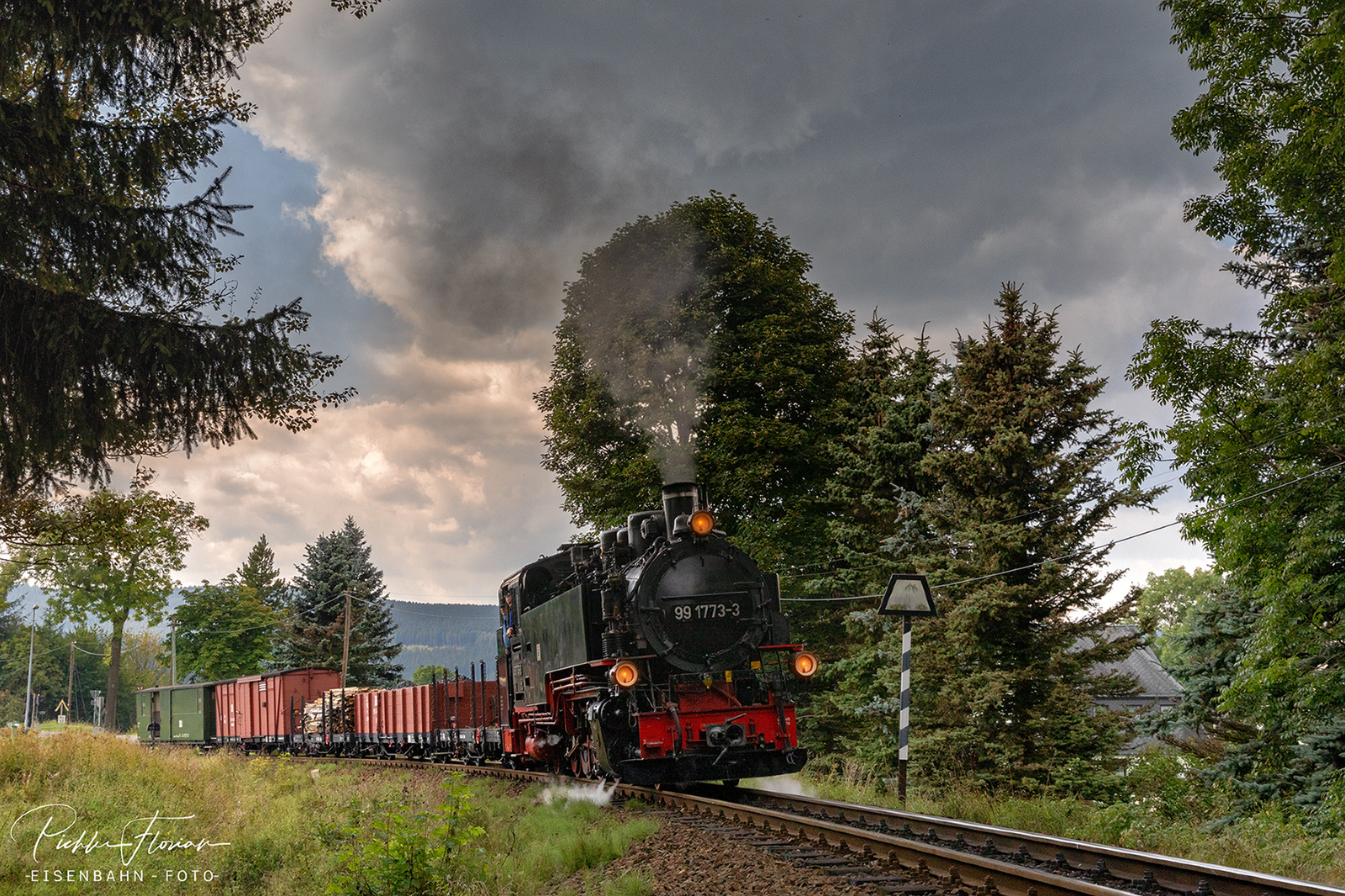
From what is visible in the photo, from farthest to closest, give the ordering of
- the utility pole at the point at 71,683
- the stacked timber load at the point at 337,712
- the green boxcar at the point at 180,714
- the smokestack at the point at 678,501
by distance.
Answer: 1. the utility pole at the point at 71,683
2. the green boxcar at the point at 180,714
3. the stacked timber load at the point at 337,712
4. the smokestack at the point at 678,501

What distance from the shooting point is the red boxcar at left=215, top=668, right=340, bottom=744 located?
30484 millimetres

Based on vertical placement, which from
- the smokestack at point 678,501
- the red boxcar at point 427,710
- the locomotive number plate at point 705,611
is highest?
the smokestack at point 678,501

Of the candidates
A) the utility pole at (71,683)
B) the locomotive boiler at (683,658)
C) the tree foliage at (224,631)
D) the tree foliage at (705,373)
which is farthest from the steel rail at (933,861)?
the utility pole at (71,683)

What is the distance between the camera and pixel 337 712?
28328 mm

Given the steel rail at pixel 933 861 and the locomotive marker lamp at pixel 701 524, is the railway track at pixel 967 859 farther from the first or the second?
the locomotive marker lamp at pixel 701 524

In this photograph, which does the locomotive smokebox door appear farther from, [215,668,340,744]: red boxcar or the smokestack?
[215,668,340,744]: red boxcar

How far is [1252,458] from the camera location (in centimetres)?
1277

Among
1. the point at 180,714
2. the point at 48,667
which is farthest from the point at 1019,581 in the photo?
the point at 48,667

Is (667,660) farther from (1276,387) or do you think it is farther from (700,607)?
(1276,387)

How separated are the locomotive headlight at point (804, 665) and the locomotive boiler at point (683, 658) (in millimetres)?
15

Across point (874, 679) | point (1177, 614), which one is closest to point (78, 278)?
point (874, 679)

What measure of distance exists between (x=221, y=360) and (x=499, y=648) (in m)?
10.5

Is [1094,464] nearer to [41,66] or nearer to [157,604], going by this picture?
[41,66]

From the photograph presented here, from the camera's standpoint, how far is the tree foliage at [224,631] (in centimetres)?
5456
